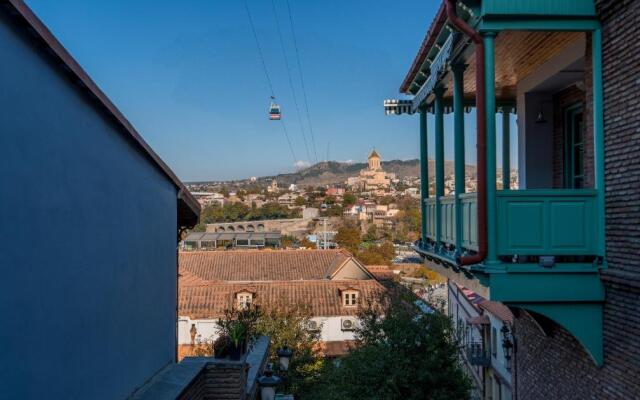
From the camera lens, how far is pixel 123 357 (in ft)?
18.0

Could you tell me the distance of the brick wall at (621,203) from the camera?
4.94 meters

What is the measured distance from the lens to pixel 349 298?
99.7 ft

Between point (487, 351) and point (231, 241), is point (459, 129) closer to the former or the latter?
point (487, 351)

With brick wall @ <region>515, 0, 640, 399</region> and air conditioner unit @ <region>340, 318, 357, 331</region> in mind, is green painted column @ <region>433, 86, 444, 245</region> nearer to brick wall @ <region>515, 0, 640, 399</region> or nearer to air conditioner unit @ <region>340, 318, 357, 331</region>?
brick wall @ <region>515, 0, 640, 399</region>

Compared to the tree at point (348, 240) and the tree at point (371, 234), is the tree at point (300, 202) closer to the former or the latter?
the tree at point (371, 234)

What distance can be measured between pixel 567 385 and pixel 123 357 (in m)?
4.74

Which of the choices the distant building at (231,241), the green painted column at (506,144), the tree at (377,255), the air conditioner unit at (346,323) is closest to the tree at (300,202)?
the tree at (377,255)

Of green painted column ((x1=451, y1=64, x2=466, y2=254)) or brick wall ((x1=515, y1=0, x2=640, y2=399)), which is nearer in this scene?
brick wall ((x1=515, y1=0, x2=640, y2=399))

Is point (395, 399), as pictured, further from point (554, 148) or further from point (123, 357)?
point (123, 357)

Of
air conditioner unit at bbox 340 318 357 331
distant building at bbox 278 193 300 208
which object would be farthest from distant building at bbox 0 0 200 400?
distant building at bbox 278 193 300 208

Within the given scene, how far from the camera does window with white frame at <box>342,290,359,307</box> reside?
30312mm

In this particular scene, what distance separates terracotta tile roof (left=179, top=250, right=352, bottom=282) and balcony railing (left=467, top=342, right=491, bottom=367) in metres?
17.6

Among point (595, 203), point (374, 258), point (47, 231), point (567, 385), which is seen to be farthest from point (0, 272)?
point (374, 258)

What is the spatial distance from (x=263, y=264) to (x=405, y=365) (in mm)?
29305
